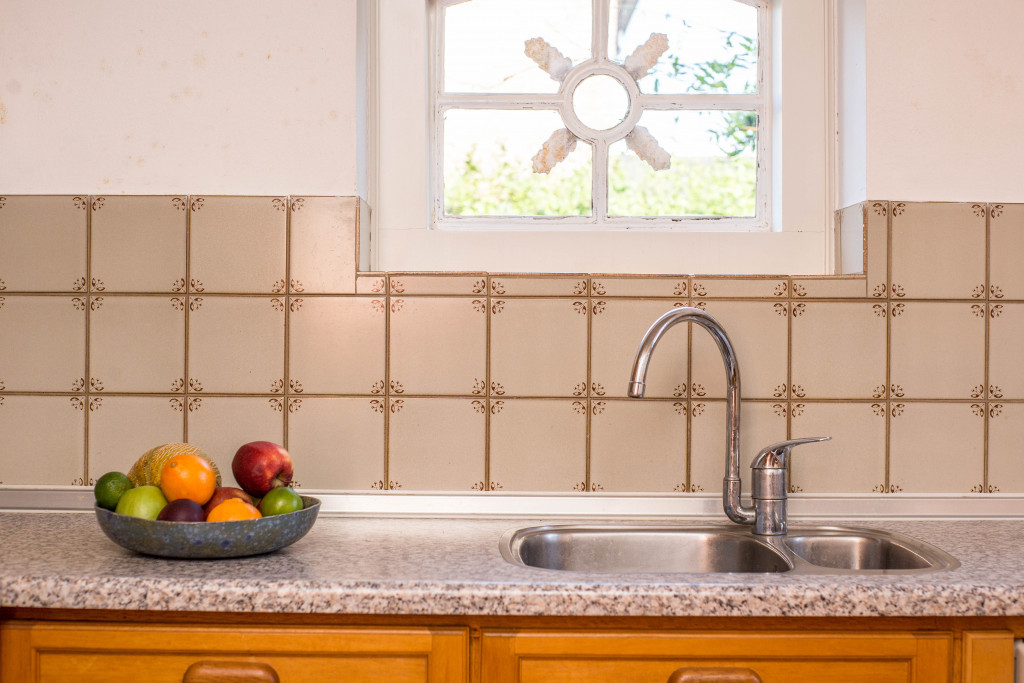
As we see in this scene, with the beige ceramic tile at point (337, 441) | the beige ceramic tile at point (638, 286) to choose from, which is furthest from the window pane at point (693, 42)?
the beige ceramic tile at point (337, 441)

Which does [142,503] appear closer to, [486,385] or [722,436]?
[486,385]

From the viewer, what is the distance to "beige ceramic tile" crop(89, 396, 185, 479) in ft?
4.66

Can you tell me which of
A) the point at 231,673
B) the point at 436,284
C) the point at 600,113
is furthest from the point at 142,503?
the point at 600,113

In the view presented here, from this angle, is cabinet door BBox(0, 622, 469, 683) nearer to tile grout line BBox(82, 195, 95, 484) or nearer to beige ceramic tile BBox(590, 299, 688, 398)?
tile grout line BBox(82, 195, 95, 484)

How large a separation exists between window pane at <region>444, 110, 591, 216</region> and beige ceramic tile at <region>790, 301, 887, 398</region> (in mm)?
507

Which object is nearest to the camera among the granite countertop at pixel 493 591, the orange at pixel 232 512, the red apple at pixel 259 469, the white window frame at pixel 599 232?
the granite countertop at pixel 493 591

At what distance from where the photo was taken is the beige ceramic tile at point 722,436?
1.43m

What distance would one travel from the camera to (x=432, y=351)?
1432mm

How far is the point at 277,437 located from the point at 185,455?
0.29m

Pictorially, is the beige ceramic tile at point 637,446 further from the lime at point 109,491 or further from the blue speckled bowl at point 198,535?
the lime at point 109,491

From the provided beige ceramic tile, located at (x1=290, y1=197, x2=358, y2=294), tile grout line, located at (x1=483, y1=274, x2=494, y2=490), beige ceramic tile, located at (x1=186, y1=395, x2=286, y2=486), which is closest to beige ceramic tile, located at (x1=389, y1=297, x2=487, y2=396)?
tile grout line, located at (x1=483, y1=274, x2=494, y2=490)

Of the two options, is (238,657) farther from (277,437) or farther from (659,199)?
(659,199)

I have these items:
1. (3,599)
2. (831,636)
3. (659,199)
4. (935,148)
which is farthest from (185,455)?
(935,148)

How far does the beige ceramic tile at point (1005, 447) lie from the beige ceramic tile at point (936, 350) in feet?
0.21
